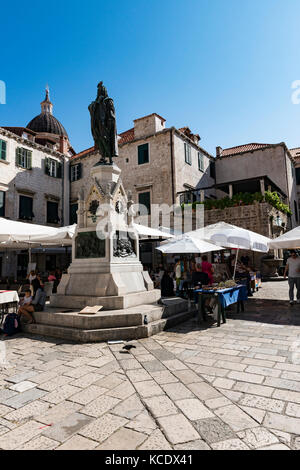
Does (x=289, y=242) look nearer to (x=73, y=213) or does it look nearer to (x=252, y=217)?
(x=252, y=217)

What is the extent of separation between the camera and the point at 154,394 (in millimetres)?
Result: 3027

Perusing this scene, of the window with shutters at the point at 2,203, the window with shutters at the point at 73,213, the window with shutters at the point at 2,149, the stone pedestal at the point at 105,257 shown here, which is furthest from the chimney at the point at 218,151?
the stone pedestal at the point at 105,257

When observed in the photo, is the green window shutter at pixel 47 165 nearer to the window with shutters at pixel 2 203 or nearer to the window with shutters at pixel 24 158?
the window with shutters at pixel 24 158

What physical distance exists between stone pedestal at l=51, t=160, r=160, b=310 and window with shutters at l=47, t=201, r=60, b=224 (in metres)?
17.1

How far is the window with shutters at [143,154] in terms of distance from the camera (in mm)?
22047

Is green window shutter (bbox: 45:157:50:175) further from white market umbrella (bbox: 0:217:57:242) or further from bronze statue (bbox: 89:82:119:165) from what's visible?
bronze statue (bbox: 89:82:119:165)

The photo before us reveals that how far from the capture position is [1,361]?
165 inches

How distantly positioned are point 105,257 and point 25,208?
1699cm

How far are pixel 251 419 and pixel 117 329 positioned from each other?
3.15 meters

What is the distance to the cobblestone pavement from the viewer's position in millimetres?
2260

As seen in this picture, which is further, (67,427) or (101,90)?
(101,90)

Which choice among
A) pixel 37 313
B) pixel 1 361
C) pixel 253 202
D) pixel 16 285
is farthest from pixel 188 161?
pixel 1 361

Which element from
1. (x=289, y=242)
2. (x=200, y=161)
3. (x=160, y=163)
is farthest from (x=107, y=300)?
(x=200, y=161)

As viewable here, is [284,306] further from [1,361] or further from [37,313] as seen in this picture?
[1,361]
